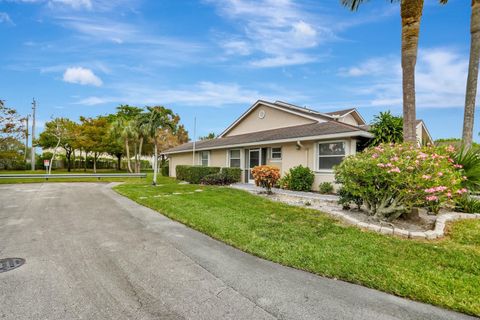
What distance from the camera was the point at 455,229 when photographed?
18.9 feet

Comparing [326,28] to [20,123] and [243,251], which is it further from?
[20,123]

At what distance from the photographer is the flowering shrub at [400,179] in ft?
18.1

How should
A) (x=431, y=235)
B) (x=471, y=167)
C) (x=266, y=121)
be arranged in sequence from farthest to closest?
(x=266, y=121) < (x=471, y=167) < (x=431, y=235)

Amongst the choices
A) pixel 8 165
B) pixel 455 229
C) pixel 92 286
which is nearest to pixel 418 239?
pixel 455 229

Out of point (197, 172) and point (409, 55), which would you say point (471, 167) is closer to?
point (409, 55)

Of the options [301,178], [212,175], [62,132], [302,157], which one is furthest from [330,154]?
[62,132]

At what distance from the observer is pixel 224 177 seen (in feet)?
50.2

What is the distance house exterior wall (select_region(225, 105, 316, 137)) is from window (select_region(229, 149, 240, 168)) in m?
3.04

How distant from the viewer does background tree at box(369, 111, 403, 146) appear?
32.5 ft

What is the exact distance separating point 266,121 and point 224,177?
5.64 m

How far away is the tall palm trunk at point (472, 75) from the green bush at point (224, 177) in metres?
10.9

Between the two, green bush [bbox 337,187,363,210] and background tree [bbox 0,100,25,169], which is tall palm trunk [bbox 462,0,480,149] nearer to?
green bush [bbox 337,187,363,210]

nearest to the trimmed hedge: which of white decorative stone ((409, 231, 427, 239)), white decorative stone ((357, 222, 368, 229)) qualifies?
white decorative stone ((357, 222, 368, 229))

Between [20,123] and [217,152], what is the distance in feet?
57.6
